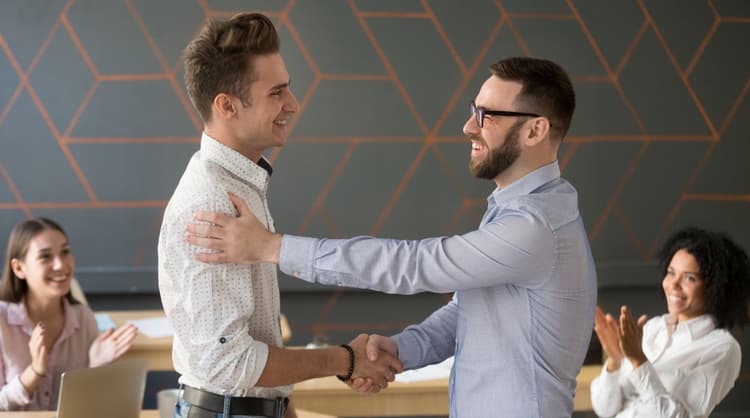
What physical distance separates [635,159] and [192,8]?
99.3 inches

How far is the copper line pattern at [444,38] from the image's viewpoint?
531 cm

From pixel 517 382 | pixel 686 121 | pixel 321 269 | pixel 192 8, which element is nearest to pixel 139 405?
pixel 321 269

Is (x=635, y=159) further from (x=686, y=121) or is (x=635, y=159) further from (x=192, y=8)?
(x=192, y=8)

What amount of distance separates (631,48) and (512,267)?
3.57m

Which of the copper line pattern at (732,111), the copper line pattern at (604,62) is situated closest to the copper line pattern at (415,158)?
the copper line pattern at (604,62)

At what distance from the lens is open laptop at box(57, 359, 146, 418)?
8.82ft

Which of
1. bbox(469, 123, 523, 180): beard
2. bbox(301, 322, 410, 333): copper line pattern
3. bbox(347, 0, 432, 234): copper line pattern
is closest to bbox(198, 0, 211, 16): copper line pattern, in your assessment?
bbox(347, 0, 432, 234): copper line pattern

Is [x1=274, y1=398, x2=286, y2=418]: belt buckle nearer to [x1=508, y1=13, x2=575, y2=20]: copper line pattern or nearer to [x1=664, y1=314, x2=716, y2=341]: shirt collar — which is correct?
[x1=664, y1=314, x2=716, y2=341]: shirt collar

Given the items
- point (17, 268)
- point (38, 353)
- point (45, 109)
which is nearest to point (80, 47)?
point (45, 109)

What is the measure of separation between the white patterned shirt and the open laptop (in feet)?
2.15

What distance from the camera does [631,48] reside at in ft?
17.7

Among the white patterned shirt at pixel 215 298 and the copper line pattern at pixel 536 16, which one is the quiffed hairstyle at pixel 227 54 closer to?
the white patterned shirt at pixel 215 298

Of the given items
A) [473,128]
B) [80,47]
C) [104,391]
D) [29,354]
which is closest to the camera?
[473,128]

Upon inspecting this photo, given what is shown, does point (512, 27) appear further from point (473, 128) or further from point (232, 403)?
point (232, 403)
